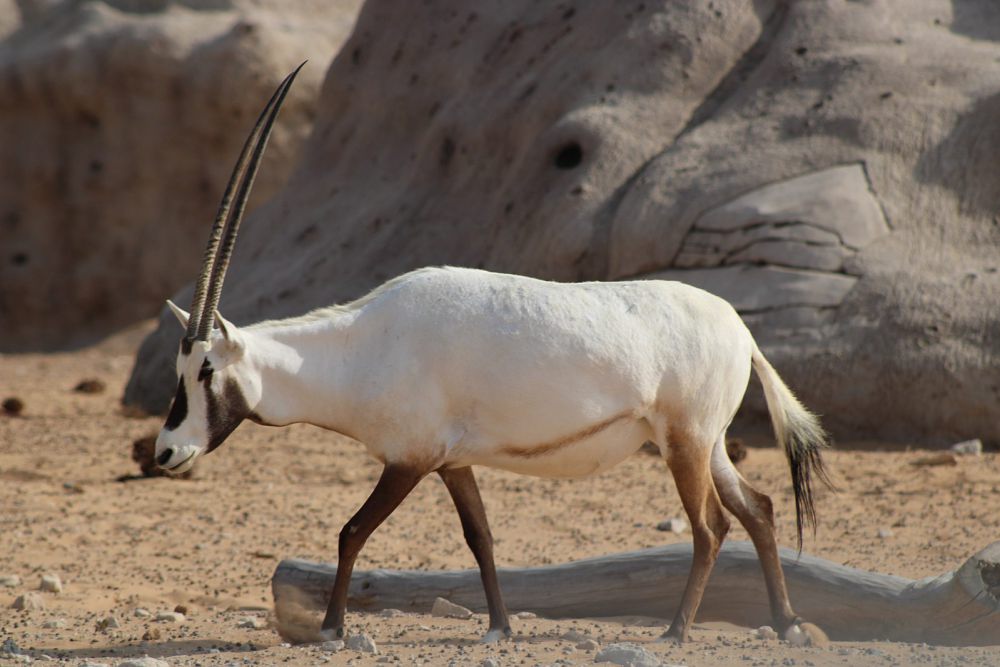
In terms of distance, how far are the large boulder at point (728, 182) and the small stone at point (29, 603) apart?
533cm

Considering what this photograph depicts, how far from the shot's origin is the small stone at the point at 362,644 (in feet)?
15.1

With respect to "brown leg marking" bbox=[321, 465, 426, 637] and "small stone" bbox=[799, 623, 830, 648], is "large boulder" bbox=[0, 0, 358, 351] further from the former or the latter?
"small stone" bbox=[799, 623, 830, 648]

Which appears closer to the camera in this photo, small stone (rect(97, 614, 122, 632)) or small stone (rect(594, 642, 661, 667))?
small stone (rect(594, 642, 661, 667))

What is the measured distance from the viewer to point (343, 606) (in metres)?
4.82

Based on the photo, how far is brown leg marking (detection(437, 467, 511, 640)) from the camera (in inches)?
194

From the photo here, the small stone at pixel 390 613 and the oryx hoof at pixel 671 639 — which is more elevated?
the oryx hoof at pixel 671 639

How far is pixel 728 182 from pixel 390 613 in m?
5.33

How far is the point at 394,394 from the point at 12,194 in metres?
16.9

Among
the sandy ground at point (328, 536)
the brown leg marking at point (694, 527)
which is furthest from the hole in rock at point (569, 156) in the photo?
the brown leg marking at point (694, 527)

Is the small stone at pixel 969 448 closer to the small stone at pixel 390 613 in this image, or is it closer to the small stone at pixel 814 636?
the small stone at pixel 814 636

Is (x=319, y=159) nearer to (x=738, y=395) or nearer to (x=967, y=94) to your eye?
(x=967, y=94)

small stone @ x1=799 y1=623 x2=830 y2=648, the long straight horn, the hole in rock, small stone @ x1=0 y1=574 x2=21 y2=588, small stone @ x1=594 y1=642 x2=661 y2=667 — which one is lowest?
small stone @ x1=0 y1=574 x2=21 y2=588

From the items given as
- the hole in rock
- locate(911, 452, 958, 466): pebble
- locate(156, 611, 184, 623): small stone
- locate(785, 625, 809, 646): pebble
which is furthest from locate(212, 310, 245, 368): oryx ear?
the hole in rock

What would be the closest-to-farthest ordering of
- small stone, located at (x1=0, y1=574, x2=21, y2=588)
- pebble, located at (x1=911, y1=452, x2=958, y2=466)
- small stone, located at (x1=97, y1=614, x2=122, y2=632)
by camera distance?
small stone, located at (x1=97, y1=614, x2=122, y2=632)
small stone, located at (x1=0, y1=574, x2=21, y2=588)
pebble, located at (x1=911, y1=452, x2=958, y2=466)
